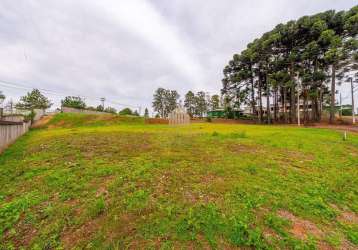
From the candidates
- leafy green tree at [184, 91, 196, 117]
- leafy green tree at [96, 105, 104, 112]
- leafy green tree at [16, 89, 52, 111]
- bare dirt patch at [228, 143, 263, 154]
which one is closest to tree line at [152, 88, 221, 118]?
leafy green tree at [184, 91, 196, 117]

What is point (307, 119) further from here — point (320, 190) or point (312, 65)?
point (320, 190)

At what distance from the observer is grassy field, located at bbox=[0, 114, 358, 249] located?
2361 mm

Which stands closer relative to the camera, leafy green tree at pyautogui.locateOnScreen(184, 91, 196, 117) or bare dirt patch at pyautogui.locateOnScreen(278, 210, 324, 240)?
bare dirt patch at pyautogui.locateOnScreen(278, 210, 324, 240)

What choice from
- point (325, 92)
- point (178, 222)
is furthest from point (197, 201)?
point (325, 92)

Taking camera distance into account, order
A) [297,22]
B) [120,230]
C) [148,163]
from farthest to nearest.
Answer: [297,22] < [148,163] < [120,230]

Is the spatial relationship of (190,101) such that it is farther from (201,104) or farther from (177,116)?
(177,116)

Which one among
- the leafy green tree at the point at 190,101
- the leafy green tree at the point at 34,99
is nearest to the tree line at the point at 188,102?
the leafy green tree at the point at 190,101

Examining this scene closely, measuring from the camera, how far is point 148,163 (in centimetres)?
514

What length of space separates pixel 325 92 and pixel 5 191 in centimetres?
3776

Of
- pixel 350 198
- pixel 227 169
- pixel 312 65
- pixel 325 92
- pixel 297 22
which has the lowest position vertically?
pixel 350 198

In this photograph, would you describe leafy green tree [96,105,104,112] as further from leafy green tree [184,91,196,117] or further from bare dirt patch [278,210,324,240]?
bare dirt patch [278,210,324,240]

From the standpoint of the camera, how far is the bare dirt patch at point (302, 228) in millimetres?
2449

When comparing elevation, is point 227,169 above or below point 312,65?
below

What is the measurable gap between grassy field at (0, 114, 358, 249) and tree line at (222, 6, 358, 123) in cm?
2161
